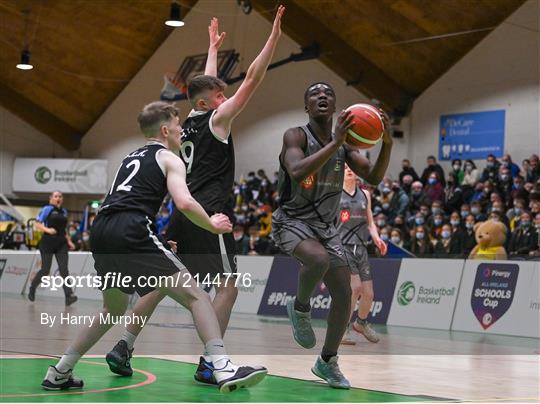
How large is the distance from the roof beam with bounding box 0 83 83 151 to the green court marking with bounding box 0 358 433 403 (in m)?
34.0

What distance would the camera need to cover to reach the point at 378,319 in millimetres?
15953

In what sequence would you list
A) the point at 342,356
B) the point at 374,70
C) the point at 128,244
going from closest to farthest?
the point at 128,244, the point at 342,356, the point at 374,70

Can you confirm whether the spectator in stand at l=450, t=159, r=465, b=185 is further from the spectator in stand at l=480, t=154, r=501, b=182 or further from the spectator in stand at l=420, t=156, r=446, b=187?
the spectator in stand at l=480, t=154, r=501, b=182

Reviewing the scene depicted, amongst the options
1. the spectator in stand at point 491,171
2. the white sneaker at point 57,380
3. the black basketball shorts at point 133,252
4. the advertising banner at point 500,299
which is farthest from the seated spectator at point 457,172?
the white sneaker at point 57,380

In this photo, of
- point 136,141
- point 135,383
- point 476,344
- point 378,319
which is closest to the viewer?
point 135,383

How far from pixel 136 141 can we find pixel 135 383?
33.8m

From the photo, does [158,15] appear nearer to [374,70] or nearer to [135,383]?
[374,70]

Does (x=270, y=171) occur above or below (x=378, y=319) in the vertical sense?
above

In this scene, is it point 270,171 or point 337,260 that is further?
point 270,171

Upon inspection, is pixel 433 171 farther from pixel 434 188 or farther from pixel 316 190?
pixel 316 190

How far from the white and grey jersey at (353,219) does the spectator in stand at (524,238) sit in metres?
7.39

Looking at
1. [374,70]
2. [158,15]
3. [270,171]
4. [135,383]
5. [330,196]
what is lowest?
[135,383]

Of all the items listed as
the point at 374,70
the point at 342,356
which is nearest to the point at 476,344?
the point at 342,356

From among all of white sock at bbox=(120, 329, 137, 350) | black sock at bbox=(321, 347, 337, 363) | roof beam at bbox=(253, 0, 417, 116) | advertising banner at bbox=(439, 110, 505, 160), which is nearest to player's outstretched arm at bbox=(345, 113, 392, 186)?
black sock at bbox=(321, 347, 337, 363)
